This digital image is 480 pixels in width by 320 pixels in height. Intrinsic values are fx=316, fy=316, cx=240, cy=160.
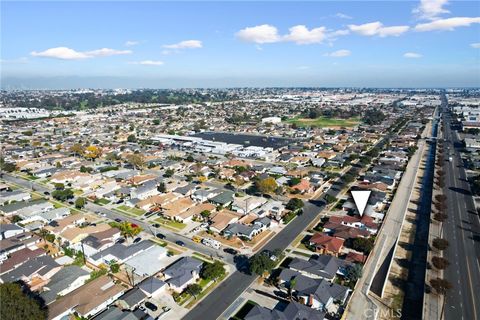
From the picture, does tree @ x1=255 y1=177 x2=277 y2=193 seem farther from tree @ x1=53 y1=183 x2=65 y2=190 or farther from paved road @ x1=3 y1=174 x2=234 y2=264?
tree @ x1=53 y1=183 x2=65 y2=190

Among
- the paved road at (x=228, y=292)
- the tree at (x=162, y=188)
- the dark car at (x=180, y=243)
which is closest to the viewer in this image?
the paved road at (x=228, y=292)

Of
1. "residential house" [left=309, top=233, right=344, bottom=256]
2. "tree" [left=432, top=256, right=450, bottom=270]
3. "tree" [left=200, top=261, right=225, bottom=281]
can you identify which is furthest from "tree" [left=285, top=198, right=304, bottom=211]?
"tree" [left=432, top=256, right=450, bottom=270]

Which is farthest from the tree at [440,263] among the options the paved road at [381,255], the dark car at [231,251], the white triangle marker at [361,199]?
the dark car at [231,251]

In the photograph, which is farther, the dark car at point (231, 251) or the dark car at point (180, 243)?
the dark car at point (180, 243)

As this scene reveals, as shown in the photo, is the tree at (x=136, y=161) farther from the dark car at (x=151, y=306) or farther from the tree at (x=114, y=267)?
the dark car at (x=151, y=306)

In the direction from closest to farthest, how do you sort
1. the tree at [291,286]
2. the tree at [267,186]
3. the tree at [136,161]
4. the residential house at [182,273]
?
1. the tree at [291,286]
2. the residential house at [182,273]
3. the tree at [267,186]
4. the tree at [136,161]

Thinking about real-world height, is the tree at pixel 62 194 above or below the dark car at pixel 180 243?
above

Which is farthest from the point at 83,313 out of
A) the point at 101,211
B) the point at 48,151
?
the point at 48,151

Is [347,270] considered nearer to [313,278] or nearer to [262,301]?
[313,278]
